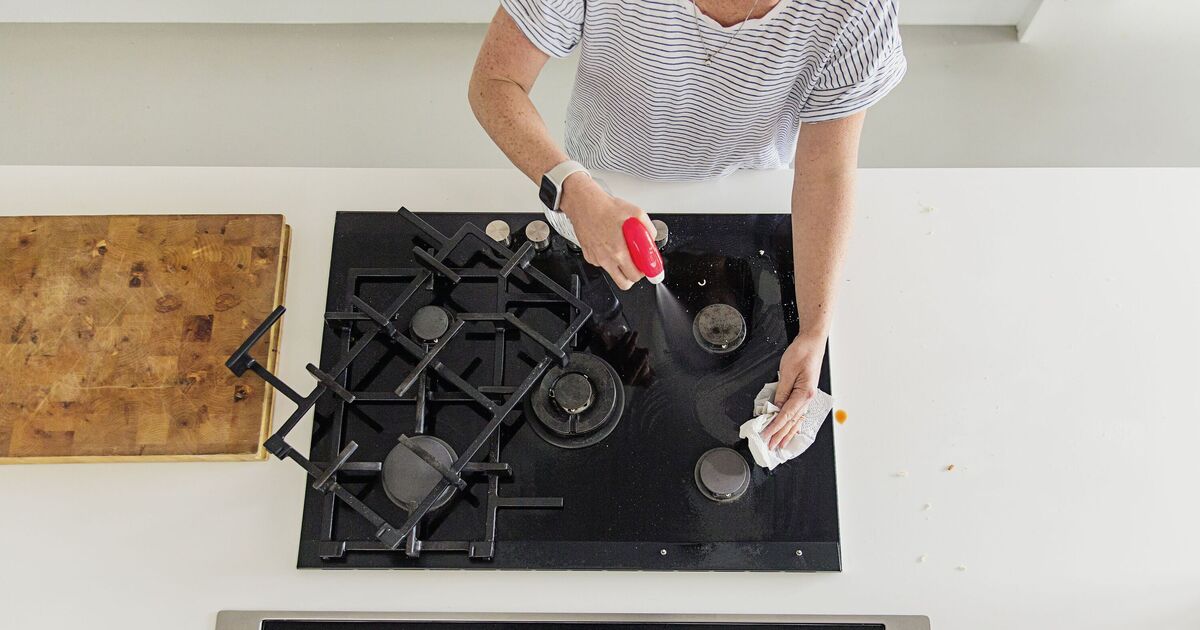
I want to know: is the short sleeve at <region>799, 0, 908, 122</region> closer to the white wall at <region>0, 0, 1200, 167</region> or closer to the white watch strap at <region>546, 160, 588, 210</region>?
the white watch strap at <region>546, 160, 588, 210</region>

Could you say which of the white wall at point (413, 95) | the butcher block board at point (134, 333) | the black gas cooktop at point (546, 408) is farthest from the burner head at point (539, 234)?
the white wall at point (413, 95)

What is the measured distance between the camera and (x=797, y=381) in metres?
0.96

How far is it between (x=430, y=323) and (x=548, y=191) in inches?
8.3

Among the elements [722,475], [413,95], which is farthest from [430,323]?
[413,95]

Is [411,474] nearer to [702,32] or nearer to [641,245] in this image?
[641,245]

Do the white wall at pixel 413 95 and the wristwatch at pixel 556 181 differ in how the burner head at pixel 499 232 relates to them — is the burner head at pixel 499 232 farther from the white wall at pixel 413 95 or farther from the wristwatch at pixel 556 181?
the white wall at pixel 413 95

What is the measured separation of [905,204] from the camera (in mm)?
1073

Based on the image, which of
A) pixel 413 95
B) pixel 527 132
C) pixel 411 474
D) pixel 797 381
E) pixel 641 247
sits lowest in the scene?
Answer: pixel 411 474

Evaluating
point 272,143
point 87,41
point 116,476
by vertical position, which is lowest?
point 116,476

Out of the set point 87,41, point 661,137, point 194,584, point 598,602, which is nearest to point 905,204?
point 661,137

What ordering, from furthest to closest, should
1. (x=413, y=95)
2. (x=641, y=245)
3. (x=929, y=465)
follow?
(x=413, y=95)
(x=929, y=465)
(x=641, y=245)

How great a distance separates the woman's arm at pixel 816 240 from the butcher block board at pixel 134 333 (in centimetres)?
62

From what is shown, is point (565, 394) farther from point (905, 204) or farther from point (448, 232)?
point (905, 204)

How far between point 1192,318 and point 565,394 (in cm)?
79
